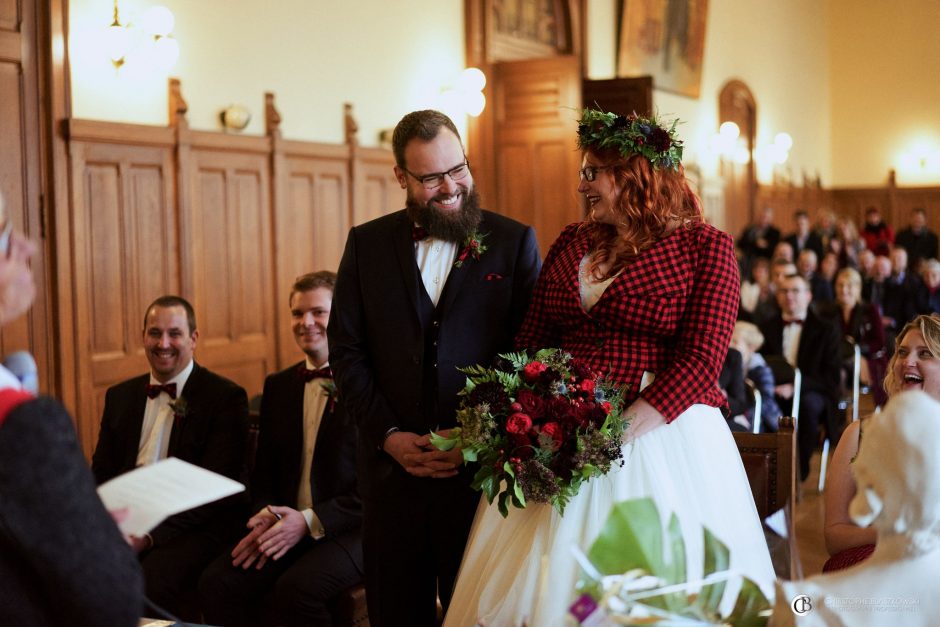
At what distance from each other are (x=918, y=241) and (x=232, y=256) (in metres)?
13.7

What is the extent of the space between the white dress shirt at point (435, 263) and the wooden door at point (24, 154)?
3681 mm

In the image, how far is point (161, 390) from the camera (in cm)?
436

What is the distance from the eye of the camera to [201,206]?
23.8 feet

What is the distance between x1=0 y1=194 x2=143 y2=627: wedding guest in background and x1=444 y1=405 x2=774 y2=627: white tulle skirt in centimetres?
129

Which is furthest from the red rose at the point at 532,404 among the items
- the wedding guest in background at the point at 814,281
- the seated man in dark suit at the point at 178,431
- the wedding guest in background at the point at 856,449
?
the wedding guest in background at the point at 814,281

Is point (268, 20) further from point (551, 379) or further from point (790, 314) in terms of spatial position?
point (551, 379)

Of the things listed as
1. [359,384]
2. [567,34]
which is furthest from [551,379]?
[567,34]

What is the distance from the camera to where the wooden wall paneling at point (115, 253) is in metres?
6.36

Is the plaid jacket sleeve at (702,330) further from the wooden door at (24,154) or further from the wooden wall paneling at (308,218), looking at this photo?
the wooden wall paneling at (308,218)

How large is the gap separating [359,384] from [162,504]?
5.28 feet

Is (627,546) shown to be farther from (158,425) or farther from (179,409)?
(158,425)

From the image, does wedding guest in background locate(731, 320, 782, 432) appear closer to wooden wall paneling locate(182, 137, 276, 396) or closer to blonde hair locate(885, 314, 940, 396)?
blonde hair locate(885, 314, 940, 396)

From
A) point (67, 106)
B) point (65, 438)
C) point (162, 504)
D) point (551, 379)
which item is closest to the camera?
point (65, 438)

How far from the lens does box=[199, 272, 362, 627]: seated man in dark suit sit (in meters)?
3.80
